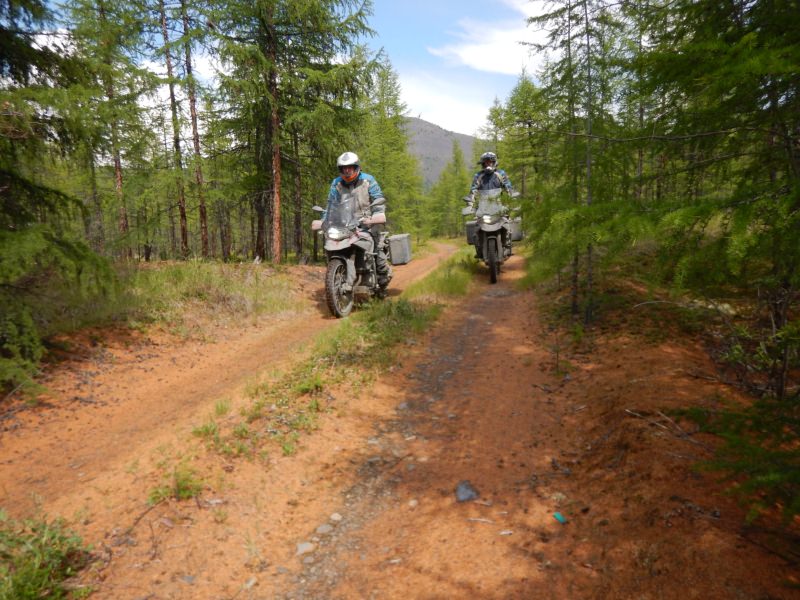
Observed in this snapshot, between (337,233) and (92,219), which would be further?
(92,219)

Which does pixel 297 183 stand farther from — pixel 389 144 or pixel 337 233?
pixel 389 144

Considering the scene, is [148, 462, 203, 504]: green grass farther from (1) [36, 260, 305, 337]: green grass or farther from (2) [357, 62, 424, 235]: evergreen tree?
(2) [357, 62, 424, 235]: evergreen tree

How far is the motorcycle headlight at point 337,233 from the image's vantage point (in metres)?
9.08

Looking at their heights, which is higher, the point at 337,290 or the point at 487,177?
the point at 487,177

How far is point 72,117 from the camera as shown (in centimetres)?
555

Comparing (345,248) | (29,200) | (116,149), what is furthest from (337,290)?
(29,200)

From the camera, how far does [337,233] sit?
908 cm

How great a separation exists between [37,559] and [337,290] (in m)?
6.90

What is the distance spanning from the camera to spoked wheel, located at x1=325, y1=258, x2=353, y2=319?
9.00m

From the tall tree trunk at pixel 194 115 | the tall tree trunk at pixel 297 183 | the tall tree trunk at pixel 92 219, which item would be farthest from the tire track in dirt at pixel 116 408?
the tall tree trunk at pixel 297 183

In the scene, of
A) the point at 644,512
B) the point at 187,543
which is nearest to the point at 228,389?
the point at 187,543

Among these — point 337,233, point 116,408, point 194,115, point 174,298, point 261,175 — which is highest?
point 194,115

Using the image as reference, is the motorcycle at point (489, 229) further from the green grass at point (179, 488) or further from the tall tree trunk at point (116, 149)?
the green grass at point (179, 488)

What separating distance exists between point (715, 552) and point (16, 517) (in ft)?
17.4
